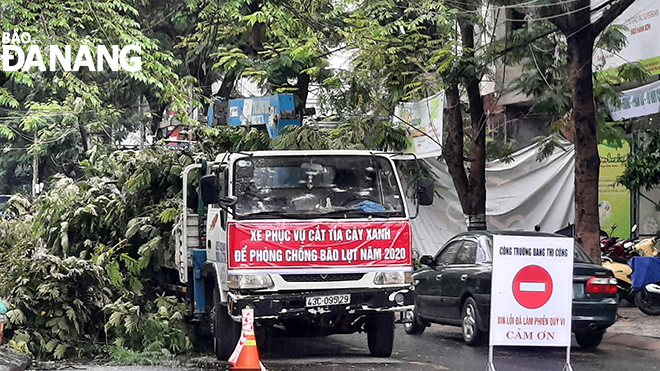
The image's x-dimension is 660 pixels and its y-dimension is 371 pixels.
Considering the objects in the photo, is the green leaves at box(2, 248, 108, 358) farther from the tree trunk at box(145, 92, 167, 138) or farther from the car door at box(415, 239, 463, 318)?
the tree trunk at box(145, 92, 167, 138)

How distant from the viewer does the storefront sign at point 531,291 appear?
843 centimetres

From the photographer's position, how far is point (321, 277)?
32.0ft

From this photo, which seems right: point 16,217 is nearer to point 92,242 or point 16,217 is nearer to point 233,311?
point 92,242

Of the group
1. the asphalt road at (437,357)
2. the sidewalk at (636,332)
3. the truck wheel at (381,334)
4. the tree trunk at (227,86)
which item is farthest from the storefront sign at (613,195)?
the truck wheel at (381,334)

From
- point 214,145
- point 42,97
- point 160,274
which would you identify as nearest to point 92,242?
point 160,274

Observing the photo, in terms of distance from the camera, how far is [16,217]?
17.2m

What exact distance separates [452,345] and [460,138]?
5414mm

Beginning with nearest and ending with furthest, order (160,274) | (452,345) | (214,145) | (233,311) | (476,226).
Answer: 1. (233,311)
2. (452,345)
3. (160,274)
4. (214,145)
5. (476,226)

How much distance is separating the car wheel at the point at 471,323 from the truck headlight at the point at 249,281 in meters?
3.40

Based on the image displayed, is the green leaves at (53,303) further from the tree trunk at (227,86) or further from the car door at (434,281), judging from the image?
the tree trunk at (227,86)

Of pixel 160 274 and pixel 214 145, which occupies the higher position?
pixel 214 145

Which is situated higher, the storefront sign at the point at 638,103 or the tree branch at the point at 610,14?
the tree branch at the point at 610,14

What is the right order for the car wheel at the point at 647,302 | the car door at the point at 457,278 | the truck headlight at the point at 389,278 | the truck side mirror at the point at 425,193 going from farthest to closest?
the car wheel at the point at 647,302, the car door at the point at 457,278, the truck side mirror at the point at 425,193, the truck headlight at the point at 389,278
